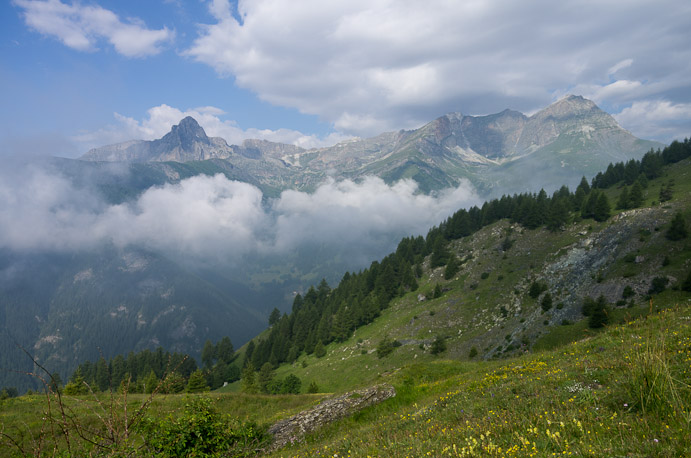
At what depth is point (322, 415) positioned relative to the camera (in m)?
15.7

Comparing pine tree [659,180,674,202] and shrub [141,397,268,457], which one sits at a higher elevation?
pine tree [659,180,674,202]

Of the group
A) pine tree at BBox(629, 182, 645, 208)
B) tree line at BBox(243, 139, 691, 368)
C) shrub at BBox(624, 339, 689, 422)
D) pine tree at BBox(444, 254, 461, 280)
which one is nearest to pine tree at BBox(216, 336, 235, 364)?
tree line at BBox(243, 139, 691, 368)

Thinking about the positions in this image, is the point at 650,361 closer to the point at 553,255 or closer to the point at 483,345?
the point at 483,345

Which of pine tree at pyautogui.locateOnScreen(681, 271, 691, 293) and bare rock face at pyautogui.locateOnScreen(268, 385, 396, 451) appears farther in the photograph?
pine tree at pyautogui.locateOnScreen(681, 271, 691, 293)

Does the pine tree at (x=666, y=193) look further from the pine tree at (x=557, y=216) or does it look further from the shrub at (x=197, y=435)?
the shrub at (x=197, y=435)

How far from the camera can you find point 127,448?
7.41 meters

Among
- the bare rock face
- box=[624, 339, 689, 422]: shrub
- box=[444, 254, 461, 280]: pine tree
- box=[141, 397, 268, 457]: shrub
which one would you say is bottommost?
box=[444, 254, 461, 280]: pine tree

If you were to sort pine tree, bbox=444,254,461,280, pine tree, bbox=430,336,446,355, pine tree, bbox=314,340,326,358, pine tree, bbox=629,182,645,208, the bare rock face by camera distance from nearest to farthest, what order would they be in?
the bare rock face < pine tree, bbox=430,336,446,355 < pine tree, bbox=629,182,645,208 < pine tree, bbox=314,340,326,358 < pine tree, bbox=444,254,461,280

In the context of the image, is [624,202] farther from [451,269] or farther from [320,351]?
[320,351]

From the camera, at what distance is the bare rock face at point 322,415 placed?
14.6 meters

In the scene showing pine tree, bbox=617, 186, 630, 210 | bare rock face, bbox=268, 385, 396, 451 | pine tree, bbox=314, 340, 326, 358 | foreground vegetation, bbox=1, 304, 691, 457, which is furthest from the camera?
pine tree, bbox=314, 340, 326, 358

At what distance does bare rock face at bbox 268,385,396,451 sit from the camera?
1459 cm

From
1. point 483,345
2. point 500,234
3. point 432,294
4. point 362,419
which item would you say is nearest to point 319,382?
point 483,345

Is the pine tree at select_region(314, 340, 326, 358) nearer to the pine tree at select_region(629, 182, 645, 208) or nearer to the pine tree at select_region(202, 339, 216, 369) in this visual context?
the pine tree at select_region(202, 339, 216, 369)
